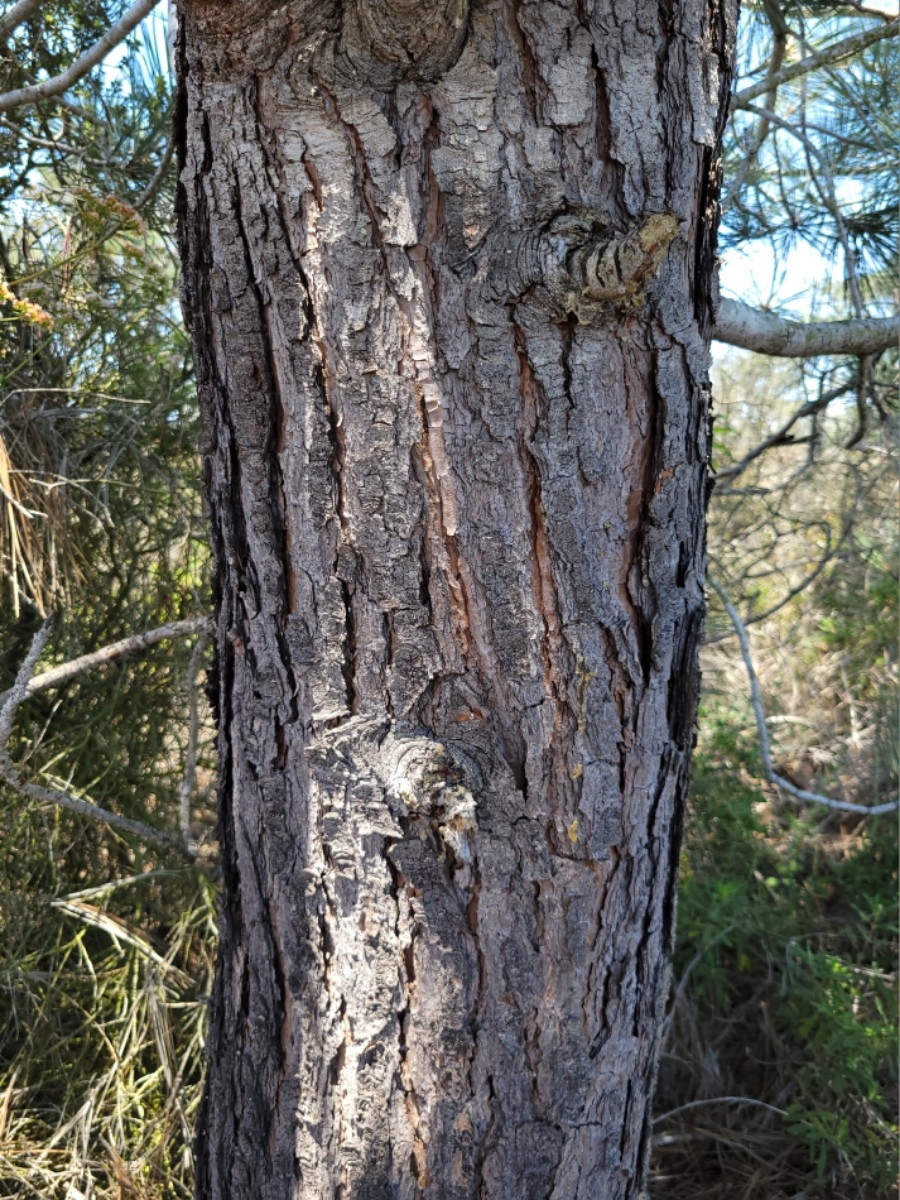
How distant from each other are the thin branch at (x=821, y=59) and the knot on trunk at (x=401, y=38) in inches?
45.9

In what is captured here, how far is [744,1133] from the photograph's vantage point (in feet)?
7.47

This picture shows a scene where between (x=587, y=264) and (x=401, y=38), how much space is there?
244mm

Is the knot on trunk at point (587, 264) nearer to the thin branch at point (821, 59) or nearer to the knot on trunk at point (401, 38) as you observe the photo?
the knot on trunk at point (401, 38)

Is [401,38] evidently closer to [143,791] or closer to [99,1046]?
[143,791]

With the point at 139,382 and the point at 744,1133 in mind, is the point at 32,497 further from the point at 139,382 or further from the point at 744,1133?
the point at 744,1133

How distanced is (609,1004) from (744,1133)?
1.66m

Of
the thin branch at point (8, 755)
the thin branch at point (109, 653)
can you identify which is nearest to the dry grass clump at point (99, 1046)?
the thin branch at point (8, 755)

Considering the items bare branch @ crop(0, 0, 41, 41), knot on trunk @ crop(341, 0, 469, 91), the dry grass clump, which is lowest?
the dry grass clump

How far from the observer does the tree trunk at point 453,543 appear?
0.81 m

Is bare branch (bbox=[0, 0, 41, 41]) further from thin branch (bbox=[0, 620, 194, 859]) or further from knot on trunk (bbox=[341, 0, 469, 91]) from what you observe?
thin branch (bbox=[0, 620, 194, 859])

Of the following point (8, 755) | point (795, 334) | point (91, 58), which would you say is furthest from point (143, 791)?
point (795, 334)

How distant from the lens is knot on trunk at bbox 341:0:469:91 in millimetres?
769

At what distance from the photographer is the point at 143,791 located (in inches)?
81.8

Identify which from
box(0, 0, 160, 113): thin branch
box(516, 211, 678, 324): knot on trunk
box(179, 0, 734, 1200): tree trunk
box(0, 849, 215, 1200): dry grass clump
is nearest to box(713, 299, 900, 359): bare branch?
box(179, 0, 734, 1200): tree trunk
